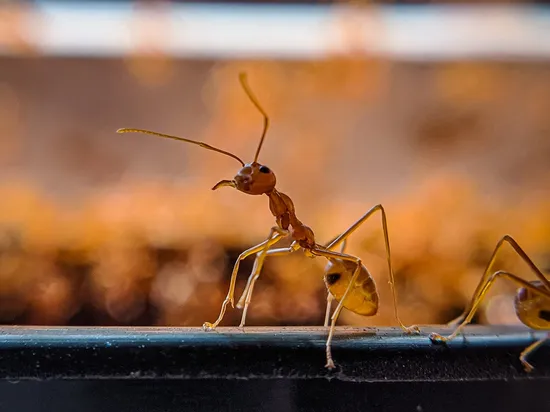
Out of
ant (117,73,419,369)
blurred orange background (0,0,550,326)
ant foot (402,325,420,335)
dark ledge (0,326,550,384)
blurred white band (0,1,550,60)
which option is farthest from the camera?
blurred white band (0,1,550,60)

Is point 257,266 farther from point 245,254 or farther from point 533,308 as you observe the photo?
point 533,308

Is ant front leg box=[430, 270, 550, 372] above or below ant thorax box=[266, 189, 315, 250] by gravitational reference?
below

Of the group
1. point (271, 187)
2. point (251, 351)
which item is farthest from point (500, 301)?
point (251, 351)

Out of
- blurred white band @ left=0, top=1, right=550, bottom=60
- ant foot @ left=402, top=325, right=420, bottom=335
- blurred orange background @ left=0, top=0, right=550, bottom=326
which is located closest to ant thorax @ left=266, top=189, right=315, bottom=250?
ant foot @ left=402, top=325, right=420, bottom=335

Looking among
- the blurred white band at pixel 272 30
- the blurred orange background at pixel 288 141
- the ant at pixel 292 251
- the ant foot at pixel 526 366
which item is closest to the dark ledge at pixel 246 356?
the ant foot at pixel 526 366

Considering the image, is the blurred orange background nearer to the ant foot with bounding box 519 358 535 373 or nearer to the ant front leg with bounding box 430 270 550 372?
the ant front leg with bounding box 430 270 550 372

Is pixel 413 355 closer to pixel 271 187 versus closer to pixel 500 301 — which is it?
pixel 271 187

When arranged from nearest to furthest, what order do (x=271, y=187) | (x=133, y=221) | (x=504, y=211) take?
(x=271, y=187) < (x=133, y=221) < (x=504, y=211)

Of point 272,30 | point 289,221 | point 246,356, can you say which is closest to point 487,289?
point 289,221
